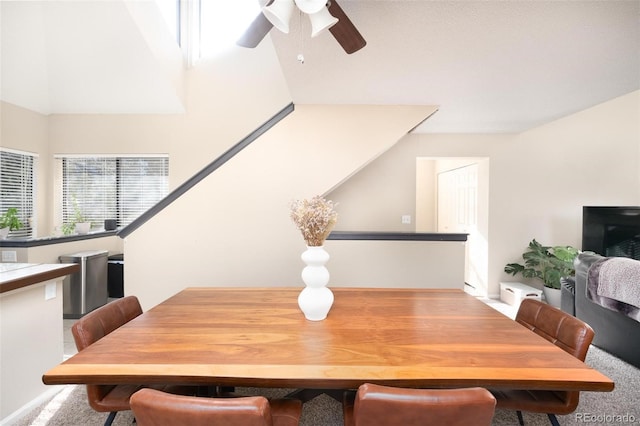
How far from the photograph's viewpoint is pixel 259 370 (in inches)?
39.1

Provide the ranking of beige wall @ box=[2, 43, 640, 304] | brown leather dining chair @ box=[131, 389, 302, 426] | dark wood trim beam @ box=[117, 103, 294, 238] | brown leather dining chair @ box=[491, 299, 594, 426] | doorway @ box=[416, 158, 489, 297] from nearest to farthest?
brown leather dining chair @ box=[131, 389, 302, 426], brown leather dining chair @ box=[491, 299, 594, 426], dark wood trim beam @ box=[117, 103, 294, 238], beige wall @ box=[2, 43, 640, 304], doorway @ box=[416, 158, 489, 297]

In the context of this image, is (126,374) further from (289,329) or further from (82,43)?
(82,43)

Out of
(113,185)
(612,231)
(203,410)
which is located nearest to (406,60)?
(203,410)

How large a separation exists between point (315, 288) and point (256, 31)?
1451mm

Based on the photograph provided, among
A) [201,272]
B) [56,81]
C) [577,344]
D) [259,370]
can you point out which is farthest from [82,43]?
[577,344]

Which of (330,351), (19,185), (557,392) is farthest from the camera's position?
(19,185)

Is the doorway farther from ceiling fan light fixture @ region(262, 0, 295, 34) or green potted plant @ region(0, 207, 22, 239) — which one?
green potted plant @ region(0, 207, 22, 239)

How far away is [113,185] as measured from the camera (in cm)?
466

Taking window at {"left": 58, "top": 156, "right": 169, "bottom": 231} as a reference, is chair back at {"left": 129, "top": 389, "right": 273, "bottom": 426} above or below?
below

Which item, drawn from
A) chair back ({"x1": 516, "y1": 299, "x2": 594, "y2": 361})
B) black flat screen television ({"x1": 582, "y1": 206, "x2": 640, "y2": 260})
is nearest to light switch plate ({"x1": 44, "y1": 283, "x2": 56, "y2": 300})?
chair back ({"x1": 516, "y1": 299, "x2": 594, "y2": 361})

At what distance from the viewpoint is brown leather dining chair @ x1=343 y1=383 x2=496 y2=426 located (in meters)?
0.81

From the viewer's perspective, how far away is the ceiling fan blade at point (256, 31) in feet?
5.46

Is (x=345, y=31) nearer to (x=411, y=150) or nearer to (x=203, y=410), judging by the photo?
(x=203, y=410)

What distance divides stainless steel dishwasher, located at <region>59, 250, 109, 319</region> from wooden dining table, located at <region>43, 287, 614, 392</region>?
8.32 feet
